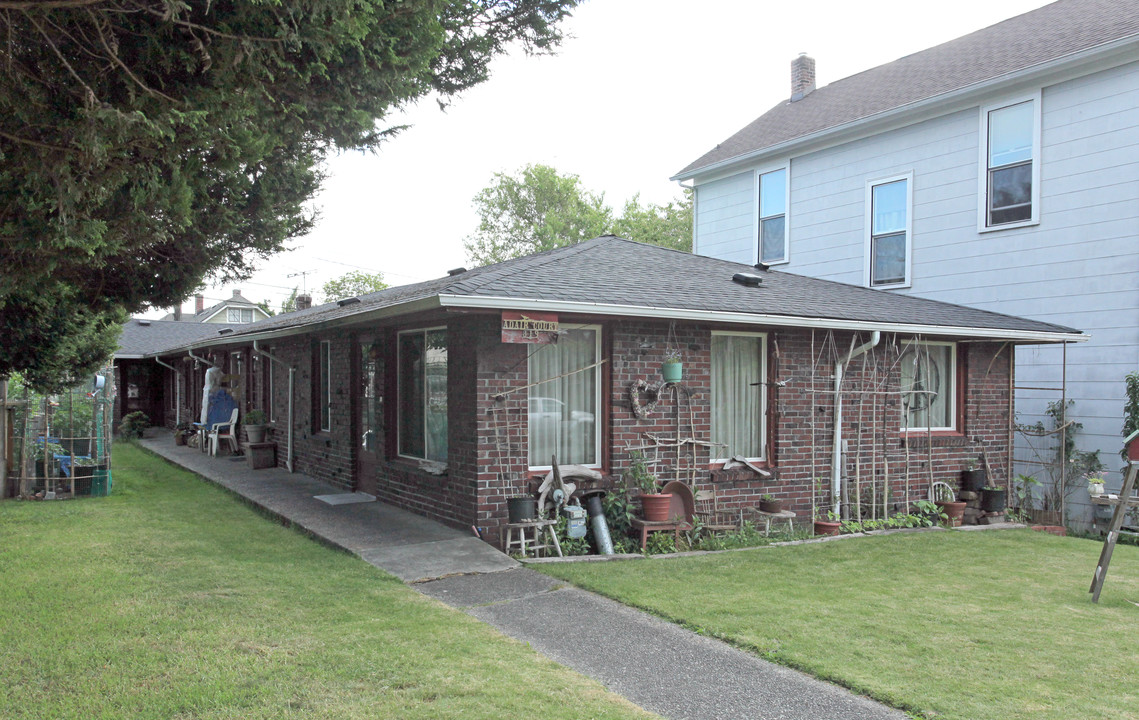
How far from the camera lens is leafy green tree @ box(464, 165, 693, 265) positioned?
155 feet

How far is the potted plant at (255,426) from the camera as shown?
48.6ft

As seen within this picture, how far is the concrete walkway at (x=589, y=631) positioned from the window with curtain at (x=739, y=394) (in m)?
3.37

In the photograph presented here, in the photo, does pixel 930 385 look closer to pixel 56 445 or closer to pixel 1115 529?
pixel 1115 529

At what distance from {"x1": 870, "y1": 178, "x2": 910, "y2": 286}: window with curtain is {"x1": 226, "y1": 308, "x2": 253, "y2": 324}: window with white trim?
45.9 metres

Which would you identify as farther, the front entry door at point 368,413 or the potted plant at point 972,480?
the potted plant at point 972,480

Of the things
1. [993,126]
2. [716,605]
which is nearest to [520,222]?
[993,126]

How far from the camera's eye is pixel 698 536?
8867 mm

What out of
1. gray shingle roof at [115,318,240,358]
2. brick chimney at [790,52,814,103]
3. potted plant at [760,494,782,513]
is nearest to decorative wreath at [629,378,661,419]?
potted plant at [760,494,782,513]

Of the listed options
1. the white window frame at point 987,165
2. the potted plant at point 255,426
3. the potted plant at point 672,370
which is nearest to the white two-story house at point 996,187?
the white window frame at point 987,165

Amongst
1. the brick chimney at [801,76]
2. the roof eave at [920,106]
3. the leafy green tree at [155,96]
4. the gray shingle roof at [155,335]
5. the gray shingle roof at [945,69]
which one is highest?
the brick chimney at [801,76]

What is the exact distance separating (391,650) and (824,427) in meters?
6.81

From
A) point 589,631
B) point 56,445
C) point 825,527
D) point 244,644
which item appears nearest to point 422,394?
point 589,631

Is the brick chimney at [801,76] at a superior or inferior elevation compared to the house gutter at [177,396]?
superior

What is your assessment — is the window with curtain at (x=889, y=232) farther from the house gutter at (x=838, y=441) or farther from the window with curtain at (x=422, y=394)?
the window with curtain at (x=422, y=394)
